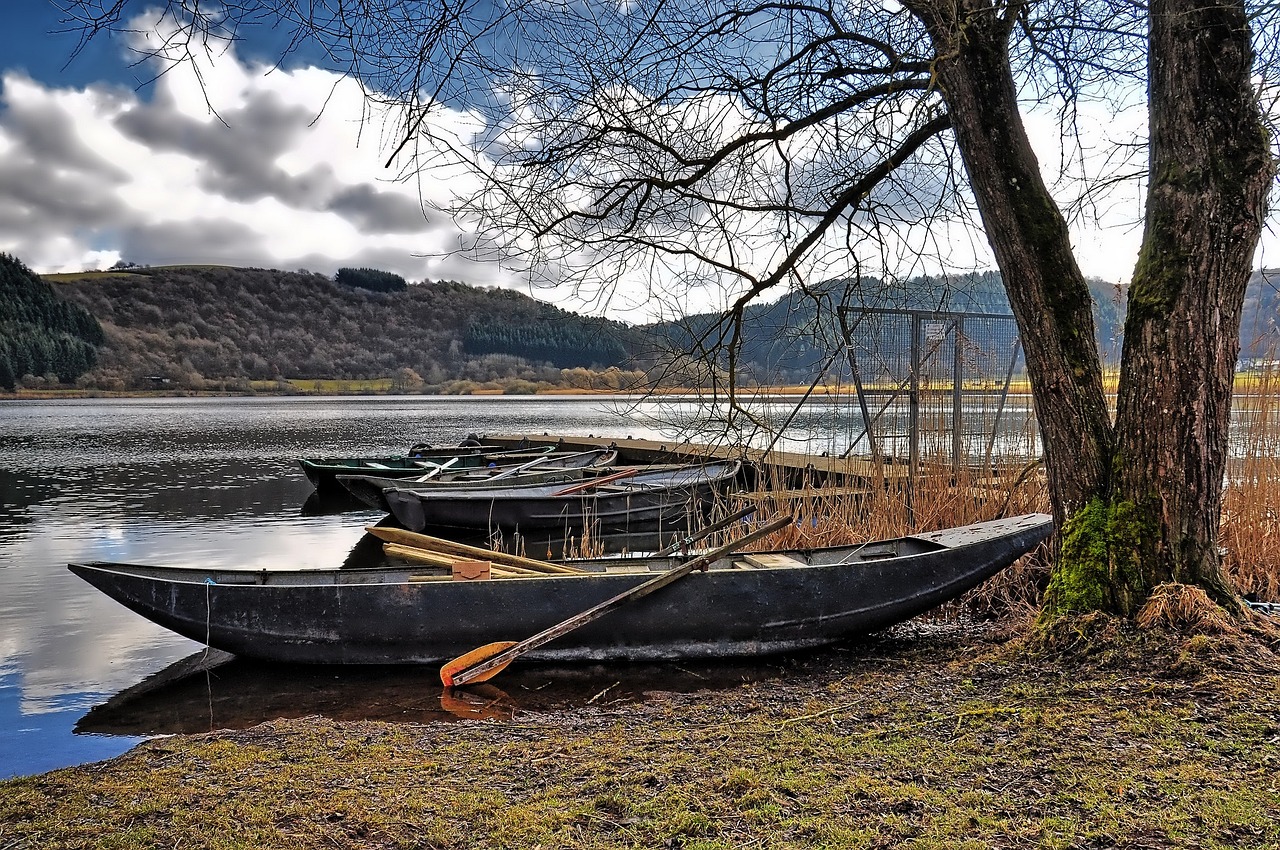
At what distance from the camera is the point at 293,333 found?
103 m

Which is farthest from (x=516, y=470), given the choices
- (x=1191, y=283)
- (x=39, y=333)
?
(x=39, y=333)

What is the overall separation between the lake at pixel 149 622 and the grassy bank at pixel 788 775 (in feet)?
2.84

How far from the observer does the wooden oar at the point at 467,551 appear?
657 cm

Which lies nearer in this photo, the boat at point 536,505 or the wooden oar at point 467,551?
the wooden oar at point 467,551

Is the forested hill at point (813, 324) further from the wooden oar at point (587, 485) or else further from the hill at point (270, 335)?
the hill at point (270, 335)

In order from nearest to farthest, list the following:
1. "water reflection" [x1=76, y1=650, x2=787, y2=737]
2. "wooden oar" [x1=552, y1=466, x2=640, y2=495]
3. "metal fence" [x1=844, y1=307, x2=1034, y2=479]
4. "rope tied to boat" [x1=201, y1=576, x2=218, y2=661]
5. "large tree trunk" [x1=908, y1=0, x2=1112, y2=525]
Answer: "large tree trunk" [x1=908, y1=0, x2=1112, y2=525]
"water reflection" [x1=76, y1=650, x2=787, y2=737]
"rope tied to boat" [x1=201, y1=576, x2=218, y2=661]
"metal fence" [x1=844, y1=307, x2=1034, y2=479]
"wooden oar" [x1=552, y1=466, x2=640, y2=495]

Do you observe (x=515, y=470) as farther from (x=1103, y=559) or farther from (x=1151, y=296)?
(x=1151, y=296)

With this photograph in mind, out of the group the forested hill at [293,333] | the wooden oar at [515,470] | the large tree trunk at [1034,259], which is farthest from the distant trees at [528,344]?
the large tree trunk at [1034,259]

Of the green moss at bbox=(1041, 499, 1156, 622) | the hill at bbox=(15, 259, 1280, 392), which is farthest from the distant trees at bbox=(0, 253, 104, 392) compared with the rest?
the green moss at bbox=(1041, 499, 1156, 622)

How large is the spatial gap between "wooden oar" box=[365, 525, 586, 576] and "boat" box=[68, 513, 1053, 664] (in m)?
0.47

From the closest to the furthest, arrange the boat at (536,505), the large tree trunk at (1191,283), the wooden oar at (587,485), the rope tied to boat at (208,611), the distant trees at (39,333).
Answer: the large tree trunk at (1191,283) < the rope tied to boat at (208,611) < the boat at (536,505) < the wooden oar at (587,485) < the distant trees at (39,333)

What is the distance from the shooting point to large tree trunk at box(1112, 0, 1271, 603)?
428 centimetres

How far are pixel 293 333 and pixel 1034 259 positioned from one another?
4259 inches

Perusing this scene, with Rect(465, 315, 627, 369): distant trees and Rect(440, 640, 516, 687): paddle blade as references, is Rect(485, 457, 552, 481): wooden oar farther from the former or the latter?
Rect(465, 315, 627, 369): distant trees
